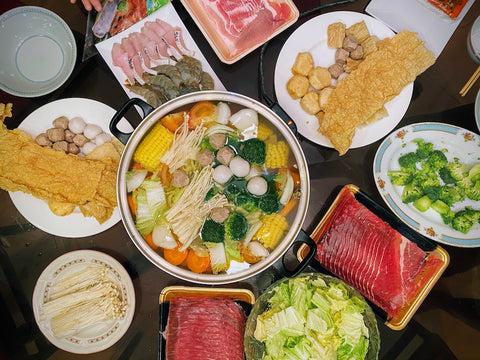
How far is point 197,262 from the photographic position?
7.51 feet

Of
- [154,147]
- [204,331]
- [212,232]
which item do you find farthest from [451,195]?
[154,147]

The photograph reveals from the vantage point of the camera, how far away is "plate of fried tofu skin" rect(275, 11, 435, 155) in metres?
2.46

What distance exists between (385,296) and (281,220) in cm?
84

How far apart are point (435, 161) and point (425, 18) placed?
981mm

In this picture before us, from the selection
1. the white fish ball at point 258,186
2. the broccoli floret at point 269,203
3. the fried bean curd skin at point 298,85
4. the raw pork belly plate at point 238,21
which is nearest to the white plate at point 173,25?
the raw pork belly plate at point 238,21

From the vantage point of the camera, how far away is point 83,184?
2.44 meters

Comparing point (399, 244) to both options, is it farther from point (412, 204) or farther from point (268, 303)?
point (268, 303)

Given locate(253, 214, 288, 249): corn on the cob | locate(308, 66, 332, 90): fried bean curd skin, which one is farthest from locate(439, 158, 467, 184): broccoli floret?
locate(253, 214, 288, 249): corn on the cob

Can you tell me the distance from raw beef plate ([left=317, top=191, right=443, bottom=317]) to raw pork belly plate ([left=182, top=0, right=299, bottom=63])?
1.20 m

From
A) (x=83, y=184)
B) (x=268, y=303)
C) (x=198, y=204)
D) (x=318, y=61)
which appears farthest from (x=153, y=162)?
(x=318, y=61)

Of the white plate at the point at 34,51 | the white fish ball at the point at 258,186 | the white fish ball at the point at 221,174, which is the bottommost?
the white fish ball at the point at 258,186

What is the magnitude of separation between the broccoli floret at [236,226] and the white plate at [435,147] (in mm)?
972

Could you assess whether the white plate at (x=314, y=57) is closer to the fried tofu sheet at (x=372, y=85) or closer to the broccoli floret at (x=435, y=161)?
the fried tofu sheet at (x=372, y=85)

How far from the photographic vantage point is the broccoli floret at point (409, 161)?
2.55m
